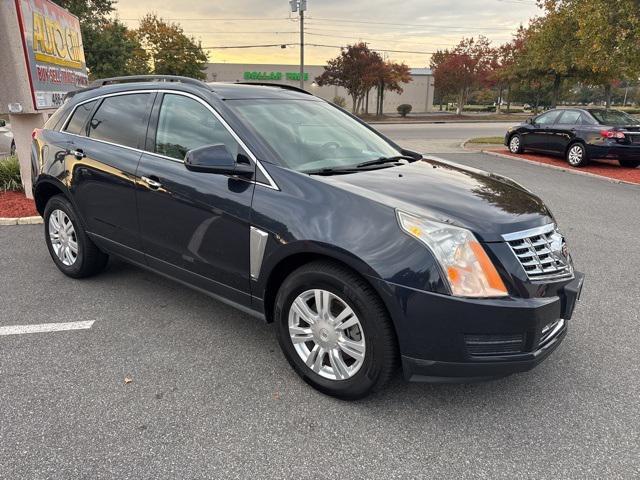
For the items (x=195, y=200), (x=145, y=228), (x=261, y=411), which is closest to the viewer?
(x=261, y=411)

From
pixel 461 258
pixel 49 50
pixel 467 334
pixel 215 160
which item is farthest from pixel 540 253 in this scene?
pixel 49 50

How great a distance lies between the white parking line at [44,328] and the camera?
352 cm

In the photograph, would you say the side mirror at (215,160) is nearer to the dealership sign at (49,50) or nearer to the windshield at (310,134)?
the windshield at (310,134)

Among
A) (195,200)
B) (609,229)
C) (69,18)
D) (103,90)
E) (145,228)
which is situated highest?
(69,18)

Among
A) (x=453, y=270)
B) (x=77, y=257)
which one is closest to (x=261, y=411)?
(x=453, y=270)

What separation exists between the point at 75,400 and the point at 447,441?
2.08 m

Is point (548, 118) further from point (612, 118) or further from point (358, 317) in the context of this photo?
point (358, 317)

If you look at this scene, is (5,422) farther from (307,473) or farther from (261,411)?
(307,473)

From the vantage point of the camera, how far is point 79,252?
4336mm

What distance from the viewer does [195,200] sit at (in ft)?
10.3

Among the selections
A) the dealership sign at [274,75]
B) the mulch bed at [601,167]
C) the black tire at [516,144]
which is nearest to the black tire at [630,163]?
the mulch bed at [601,167]

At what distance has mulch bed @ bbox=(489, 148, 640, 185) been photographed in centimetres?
1080

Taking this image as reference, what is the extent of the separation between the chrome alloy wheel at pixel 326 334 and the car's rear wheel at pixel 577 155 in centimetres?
1165

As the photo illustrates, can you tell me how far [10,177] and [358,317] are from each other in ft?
26.1
